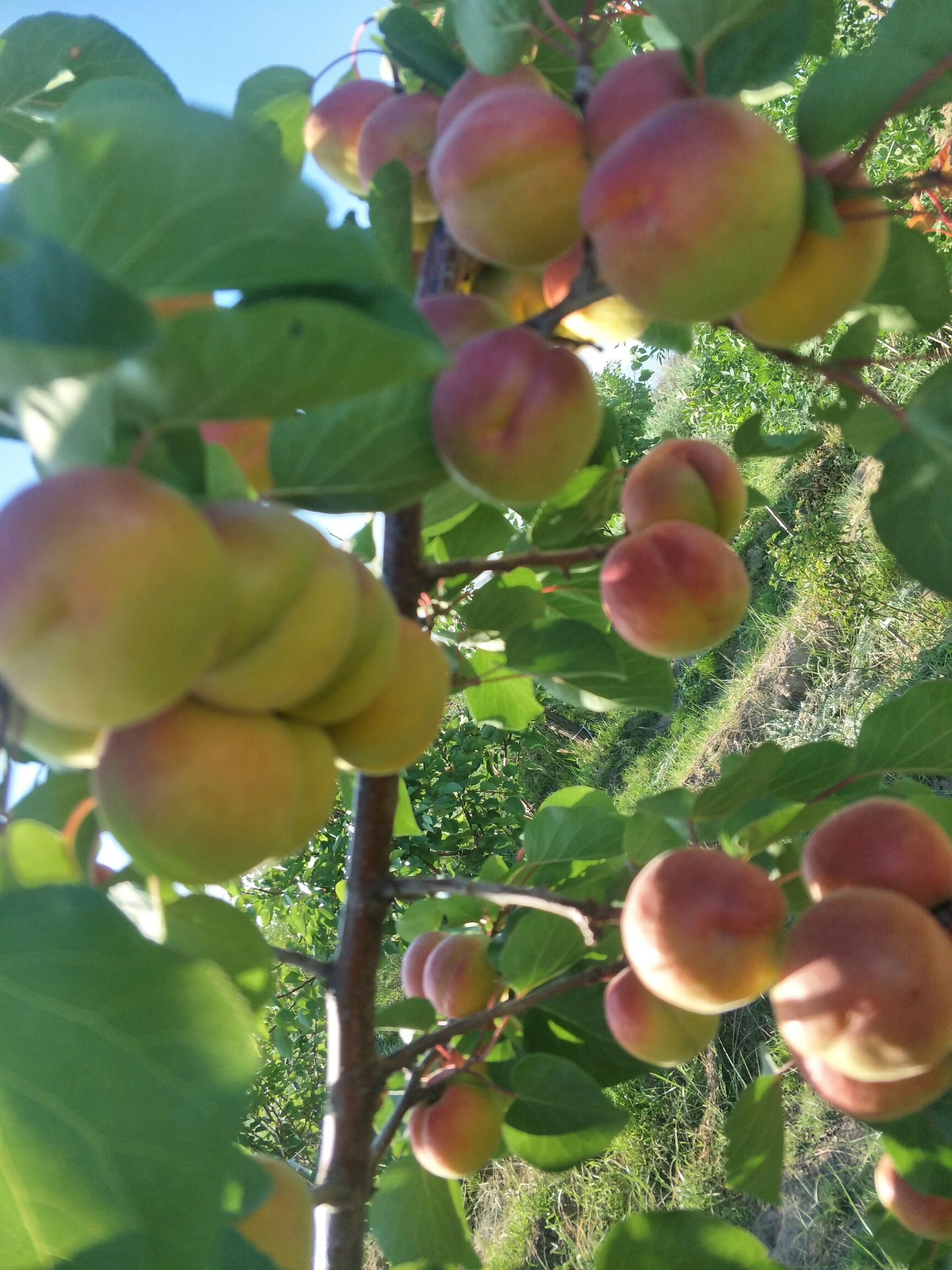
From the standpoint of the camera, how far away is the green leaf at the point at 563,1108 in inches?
22.2

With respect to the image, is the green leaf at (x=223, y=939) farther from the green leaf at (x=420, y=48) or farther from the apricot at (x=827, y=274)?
the green leaf at (x=420, y=48)

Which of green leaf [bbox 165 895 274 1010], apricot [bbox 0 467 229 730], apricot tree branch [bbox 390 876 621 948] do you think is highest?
apricot [bbox 0 467 229 730]

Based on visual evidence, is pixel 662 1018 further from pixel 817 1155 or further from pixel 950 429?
pixel 817 1155

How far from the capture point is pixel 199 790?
281mm

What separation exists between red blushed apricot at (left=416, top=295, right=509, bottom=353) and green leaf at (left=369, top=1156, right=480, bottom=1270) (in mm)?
593

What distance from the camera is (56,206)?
24cm

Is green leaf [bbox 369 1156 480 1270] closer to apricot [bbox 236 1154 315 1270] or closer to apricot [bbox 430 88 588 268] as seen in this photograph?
apricot [bbox 236 1154 315 1270]

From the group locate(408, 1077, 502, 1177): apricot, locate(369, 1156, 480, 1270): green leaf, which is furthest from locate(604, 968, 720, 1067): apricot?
locate(369, 1156, 480, 1270): green leaf

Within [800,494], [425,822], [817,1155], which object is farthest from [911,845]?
[800,494]

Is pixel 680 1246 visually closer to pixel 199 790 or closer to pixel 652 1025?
pixel 652 1025

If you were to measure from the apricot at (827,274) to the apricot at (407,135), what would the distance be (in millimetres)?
247

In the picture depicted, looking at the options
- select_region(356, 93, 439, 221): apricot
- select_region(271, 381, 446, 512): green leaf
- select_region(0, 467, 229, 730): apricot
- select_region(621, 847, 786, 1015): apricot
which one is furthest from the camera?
select_region(356, 93, 439, 221): apricot

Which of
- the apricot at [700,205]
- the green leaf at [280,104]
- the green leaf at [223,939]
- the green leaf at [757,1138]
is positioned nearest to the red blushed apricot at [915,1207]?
the green leaf at [757,1138]

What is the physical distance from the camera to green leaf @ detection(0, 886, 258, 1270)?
30cm
